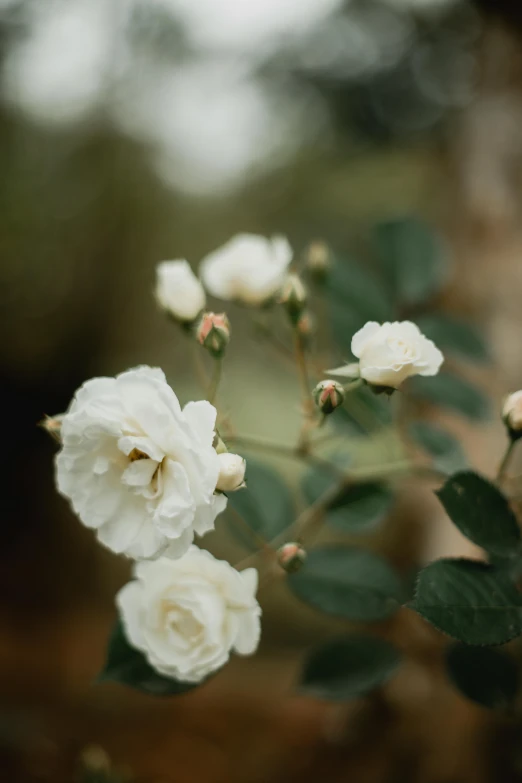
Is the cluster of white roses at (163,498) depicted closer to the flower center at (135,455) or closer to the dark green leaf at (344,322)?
the flower center at (135,455)

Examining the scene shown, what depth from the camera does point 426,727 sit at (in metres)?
0.92

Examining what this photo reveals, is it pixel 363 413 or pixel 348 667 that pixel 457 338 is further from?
pixel 348 667

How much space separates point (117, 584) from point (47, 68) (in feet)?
4.73

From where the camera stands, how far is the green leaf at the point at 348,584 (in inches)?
23.0

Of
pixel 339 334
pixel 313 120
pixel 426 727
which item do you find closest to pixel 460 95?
pixel 313 120

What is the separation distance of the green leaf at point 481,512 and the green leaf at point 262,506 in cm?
23

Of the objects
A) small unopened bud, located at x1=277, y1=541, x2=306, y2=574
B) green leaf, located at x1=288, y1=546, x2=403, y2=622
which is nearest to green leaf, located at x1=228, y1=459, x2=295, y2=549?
green leaf, located at x1=288, y1=546, x2=403, y2=622

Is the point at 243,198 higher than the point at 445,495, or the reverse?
the point at 445,495

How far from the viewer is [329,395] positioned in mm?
446

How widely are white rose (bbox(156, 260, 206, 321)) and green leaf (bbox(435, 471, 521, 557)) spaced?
0.86 feet

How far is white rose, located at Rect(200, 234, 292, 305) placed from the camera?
1.97 ft

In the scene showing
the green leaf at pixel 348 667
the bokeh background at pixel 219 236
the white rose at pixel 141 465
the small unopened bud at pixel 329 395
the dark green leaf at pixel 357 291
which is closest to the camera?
the white rose at pixel 141 465

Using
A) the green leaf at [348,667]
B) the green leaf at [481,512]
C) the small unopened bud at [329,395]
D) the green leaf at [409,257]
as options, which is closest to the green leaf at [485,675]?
the green leaf at [348,667]

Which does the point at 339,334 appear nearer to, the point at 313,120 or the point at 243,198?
the point at 313,120
